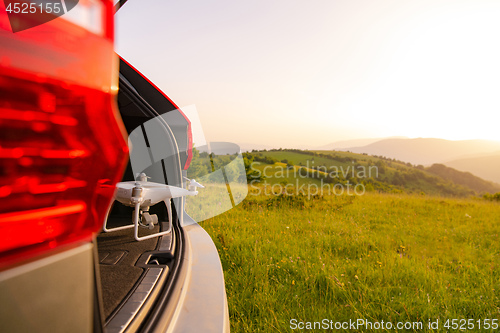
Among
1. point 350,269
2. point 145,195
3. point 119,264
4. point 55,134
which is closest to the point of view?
point 55,134

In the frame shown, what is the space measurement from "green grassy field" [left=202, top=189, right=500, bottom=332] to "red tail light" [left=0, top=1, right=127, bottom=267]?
73.5 inches

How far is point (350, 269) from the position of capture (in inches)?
119

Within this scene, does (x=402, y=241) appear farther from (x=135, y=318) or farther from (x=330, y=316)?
(x=135, y=318)

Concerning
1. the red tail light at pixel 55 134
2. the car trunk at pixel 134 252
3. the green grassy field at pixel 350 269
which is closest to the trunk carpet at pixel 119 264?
the car trunk at pixel 134 252

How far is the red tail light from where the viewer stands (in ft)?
1.35

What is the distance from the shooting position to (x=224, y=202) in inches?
264

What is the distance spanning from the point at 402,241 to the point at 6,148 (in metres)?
4.99

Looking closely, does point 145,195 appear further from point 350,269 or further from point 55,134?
point 350,269

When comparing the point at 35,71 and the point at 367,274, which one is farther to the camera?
the point at 367,274

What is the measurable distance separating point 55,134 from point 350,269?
10.4ft

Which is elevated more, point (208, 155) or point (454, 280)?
point (208, 155)

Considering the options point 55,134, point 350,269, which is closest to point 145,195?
point 55,134

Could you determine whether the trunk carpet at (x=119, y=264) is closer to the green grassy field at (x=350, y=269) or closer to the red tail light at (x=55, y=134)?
the red tail light at (x=55, y=134)

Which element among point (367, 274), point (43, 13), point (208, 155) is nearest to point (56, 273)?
point (43, 13)
